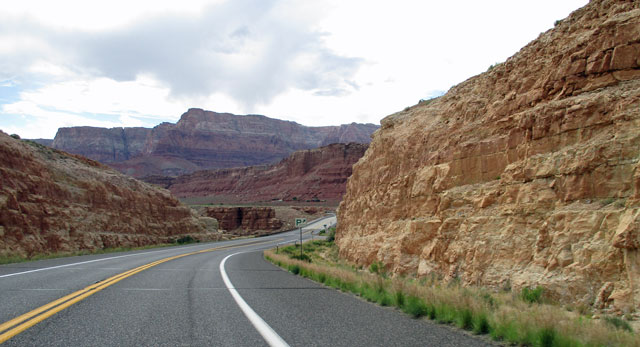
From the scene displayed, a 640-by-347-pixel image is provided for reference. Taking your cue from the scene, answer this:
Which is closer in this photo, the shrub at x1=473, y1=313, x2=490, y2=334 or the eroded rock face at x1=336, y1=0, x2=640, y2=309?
the shrub at x1=473, y1=313, x2=490, y2=334

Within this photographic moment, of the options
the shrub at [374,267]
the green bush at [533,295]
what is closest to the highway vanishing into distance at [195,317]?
the green bush at [533,295]

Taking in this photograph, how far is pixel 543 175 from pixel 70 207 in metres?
26.7

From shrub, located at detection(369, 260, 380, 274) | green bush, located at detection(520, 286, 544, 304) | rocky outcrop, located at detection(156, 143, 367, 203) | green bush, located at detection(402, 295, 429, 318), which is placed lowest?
shrub, located at detection(369, 260, 380, 274)

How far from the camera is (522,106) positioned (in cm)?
1203

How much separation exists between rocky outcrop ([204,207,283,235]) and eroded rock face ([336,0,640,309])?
210 ft

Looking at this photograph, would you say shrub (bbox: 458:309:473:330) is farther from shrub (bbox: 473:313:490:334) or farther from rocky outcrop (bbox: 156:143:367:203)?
rocky outcrop (bbox: 156:143:367:203)

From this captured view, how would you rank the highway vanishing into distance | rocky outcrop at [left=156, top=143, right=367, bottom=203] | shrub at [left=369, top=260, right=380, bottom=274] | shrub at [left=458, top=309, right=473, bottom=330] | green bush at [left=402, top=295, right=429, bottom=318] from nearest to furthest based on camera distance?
the highway vanishing into distance → shrub at [left=458, top=309, right=473, bottom=330] → green bush at [left=402, top=295, right=429, bottom=318] → shrub at [left=369, top=260, right=380, bottom=274] → rocky outcrop at [left=156, top=143, right=367, bottom=203]

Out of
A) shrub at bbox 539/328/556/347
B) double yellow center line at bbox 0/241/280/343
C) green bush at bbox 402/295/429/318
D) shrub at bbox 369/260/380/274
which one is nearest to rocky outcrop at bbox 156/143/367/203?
shrub at bbox 369/260/380/274

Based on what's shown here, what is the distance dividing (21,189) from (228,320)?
2265cm

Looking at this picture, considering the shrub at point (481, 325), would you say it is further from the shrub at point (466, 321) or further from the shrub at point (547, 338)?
the shrub at point (547, 338)

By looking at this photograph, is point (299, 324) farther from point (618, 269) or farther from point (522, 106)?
point (522, 106)

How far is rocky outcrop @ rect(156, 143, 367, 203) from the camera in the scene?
123 meters

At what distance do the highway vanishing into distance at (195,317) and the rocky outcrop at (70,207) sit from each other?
1342 centimetres

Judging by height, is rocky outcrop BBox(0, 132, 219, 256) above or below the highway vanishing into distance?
above
